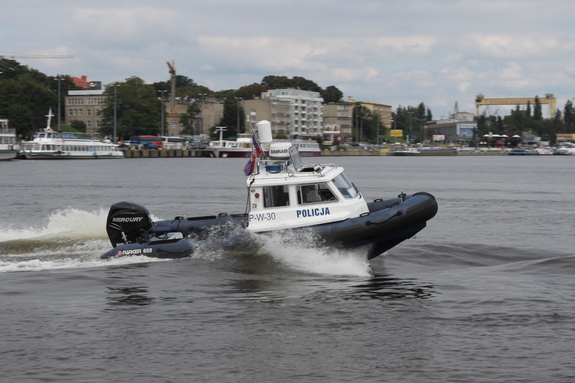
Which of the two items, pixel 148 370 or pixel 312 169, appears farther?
pixel 312 169

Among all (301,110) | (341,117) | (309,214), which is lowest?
(309,214)

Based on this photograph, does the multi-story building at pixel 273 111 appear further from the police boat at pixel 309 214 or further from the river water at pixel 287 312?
the police boat at pixel 309 214

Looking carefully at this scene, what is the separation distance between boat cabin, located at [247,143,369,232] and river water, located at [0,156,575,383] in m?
0.61

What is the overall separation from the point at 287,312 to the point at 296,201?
3.54 meters

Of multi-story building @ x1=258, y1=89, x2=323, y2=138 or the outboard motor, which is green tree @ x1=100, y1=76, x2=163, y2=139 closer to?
multi-story building @ x1=258, y1=89, x2=323, y2=138

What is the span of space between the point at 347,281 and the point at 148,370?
6204 mm

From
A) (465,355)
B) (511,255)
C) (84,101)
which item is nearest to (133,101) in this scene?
(84,101)

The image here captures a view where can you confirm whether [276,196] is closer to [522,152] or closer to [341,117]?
[522,152]

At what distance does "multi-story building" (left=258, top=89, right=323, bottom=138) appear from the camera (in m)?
165

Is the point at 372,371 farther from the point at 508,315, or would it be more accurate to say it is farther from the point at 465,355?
the point at 508,315

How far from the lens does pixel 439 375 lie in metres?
10.2

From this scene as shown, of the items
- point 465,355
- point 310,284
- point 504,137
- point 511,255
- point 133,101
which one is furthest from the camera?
point 504,137

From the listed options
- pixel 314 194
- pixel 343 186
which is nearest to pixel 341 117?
pixel 343 186

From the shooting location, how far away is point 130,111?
113 metres
